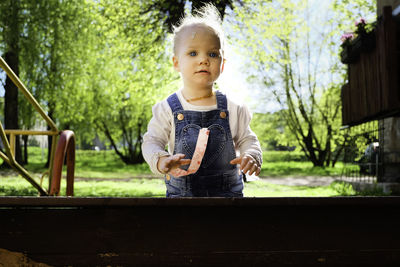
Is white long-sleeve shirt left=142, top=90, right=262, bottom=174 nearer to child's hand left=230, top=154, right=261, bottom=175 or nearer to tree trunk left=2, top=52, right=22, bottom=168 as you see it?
child's hand left=230, top=154, right=261, bottom=175

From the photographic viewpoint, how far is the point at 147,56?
12.2 meters

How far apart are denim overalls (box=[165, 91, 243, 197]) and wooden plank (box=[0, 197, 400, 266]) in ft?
2.11

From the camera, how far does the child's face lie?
7.15ft

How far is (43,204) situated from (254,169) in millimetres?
958

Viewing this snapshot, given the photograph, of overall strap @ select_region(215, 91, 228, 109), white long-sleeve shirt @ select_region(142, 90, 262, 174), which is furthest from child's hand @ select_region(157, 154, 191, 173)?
overall strap @ select_region(215, 91, 228, 109)

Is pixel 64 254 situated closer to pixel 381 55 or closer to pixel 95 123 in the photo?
pixel 381 55

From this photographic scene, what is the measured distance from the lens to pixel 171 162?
187cm

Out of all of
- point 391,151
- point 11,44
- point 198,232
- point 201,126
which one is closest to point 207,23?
point 201,126

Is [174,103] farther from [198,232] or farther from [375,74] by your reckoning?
[375,74]

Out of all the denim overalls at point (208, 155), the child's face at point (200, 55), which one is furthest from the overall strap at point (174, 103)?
the child's face at point (200, 55)

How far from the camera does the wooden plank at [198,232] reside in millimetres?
1468

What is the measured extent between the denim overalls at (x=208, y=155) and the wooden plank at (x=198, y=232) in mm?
644

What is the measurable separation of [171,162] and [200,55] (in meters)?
0.62

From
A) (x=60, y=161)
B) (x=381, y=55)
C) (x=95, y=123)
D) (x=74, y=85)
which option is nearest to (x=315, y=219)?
(x=60, y=161)
